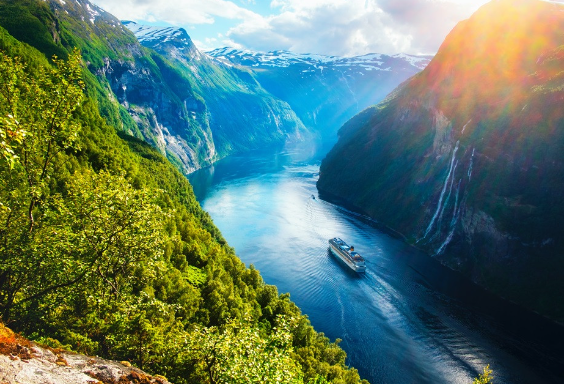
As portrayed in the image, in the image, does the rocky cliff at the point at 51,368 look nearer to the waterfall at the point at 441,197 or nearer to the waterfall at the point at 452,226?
the waterfall at the point at 452,226

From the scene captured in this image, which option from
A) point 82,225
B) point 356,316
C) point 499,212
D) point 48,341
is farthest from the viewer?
point 499,212

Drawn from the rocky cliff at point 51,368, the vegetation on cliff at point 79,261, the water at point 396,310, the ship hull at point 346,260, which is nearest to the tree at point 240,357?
the vegetation on cliff at point 79,261

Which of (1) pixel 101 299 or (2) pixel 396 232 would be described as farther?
(2) pixel 396 232

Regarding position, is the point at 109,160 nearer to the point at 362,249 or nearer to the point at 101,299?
the point at 101,299

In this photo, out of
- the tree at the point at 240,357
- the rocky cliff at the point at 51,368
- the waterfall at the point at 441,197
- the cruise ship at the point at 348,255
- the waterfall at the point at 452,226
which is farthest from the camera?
the waterfall at the point at 441,197

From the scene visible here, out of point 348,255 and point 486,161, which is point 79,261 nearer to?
point 348,255

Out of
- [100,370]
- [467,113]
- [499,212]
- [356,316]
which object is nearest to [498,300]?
[499,212]

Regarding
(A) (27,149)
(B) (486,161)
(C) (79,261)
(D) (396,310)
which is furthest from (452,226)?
(A) (27,149)
